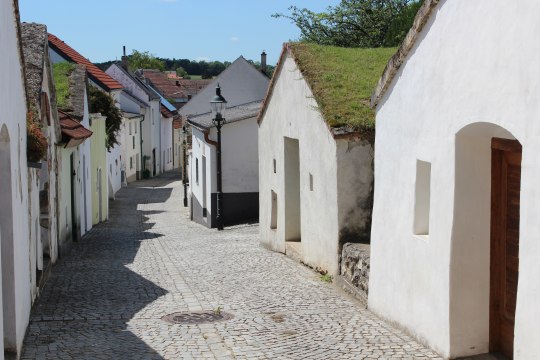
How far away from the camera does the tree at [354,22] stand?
43.2 m

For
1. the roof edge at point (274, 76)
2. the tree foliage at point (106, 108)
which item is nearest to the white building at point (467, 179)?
the roof edge at point (274, 76)

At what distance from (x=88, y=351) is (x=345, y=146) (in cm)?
529

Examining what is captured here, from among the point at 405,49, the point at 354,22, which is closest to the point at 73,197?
the point at 405,49

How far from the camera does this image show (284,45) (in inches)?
620

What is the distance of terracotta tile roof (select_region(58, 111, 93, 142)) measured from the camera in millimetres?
17534

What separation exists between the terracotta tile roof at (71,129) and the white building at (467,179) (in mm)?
10199

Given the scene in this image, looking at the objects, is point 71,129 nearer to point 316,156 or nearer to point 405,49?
point 316,156

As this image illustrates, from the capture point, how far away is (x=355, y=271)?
11039 mm

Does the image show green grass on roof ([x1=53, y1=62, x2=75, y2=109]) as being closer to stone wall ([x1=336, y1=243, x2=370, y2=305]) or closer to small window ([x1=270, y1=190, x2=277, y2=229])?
small window ([x1=270, y1=190, x2=277, y2=229])

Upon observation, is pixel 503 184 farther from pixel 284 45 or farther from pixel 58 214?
pixel 58 214

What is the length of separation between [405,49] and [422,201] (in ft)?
5.28

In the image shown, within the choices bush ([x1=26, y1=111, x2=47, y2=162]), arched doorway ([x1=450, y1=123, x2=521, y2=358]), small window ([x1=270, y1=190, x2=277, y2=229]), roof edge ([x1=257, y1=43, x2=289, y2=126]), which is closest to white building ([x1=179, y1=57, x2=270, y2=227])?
roof edge ([x1=257, y1=43, x2=289, y2=126])

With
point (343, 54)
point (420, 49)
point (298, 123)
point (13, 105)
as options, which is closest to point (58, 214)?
point (298, 123)

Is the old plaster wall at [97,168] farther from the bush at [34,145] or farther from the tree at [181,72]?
the tree at [181,72]
